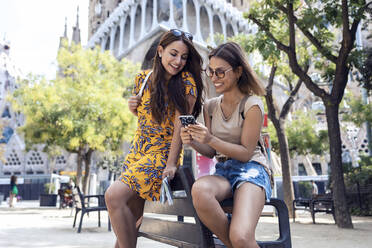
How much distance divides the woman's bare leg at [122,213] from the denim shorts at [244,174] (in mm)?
534

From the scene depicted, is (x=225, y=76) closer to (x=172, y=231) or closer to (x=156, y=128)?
(x=156, y=128)

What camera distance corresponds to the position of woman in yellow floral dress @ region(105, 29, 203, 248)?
77.0 inches

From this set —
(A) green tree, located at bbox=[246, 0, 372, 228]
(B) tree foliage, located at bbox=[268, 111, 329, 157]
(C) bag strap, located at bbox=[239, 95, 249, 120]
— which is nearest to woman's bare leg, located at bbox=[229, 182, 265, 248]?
(C) bag strap, located at bbox=[239, 95, 249, 120]

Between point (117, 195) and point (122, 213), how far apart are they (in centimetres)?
10

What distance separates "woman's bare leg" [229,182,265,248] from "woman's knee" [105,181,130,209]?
61 centimetres

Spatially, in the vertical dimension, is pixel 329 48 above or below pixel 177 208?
above

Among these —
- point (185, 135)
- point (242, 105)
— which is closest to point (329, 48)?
point (242, 105)

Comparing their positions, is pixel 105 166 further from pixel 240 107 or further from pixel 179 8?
pixel 240 107

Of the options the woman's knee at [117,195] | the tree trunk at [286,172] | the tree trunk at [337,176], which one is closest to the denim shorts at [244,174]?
the woman's knee at [117,195]

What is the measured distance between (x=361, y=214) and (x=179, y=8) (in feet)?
88.3

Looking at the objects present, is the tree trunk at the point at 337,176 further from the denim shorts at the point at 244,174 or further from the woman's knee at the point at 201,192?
the woman's knee at the point at 201,192

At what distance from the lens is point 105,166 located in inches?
1166

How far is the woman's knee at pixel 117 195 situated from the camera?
6.37 feet

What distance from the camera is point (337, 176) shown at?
25.9 ft
